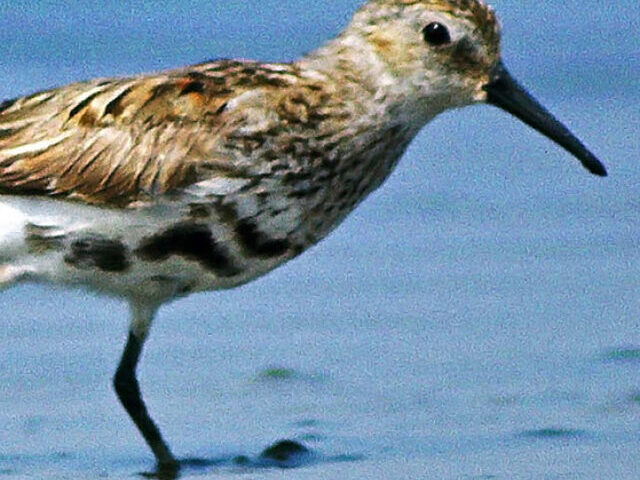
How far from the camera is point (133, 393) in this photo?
454 inches

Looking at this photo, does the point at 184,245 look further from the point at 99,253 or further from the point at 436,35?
the point at 436,35

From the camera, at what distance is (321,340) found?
12094 mm

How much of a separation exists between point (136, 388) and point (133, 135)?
4.08 ft

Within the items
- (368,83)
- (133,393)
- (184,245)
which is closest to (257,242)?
(184,245)

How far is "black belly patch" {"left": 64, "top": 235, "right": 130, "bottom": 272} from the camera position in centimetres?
1069

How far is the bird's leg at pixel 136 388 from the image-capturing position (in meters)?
11.1

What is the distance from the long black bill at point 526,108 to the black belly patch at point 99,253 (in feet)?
5.05

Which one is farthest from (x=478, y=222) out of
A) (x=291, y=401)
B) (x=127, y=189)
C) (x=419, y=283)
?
(x=127, y=189)

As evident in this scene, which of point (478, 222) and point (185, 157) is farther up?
point (478, 222)

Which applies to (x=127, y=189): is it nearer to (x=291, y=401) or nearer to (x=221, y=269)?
(x=221, y=269)

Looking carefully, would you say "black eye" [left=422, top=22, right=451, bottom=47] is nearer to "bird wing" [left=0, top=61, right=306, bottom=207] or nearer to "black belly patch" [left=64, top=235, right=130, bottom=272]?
"bird wing" [left=0, top=61, right=306, bottom=207]

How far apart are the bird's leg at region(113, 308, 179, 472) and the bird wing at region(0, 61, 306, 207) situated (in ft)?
A: 2.36

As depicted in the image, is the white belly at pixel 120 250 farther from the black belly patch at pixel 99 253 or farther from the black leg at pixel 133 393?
the black leg at pixel 133 393

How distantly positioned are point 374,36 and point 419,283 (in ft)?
6.44
